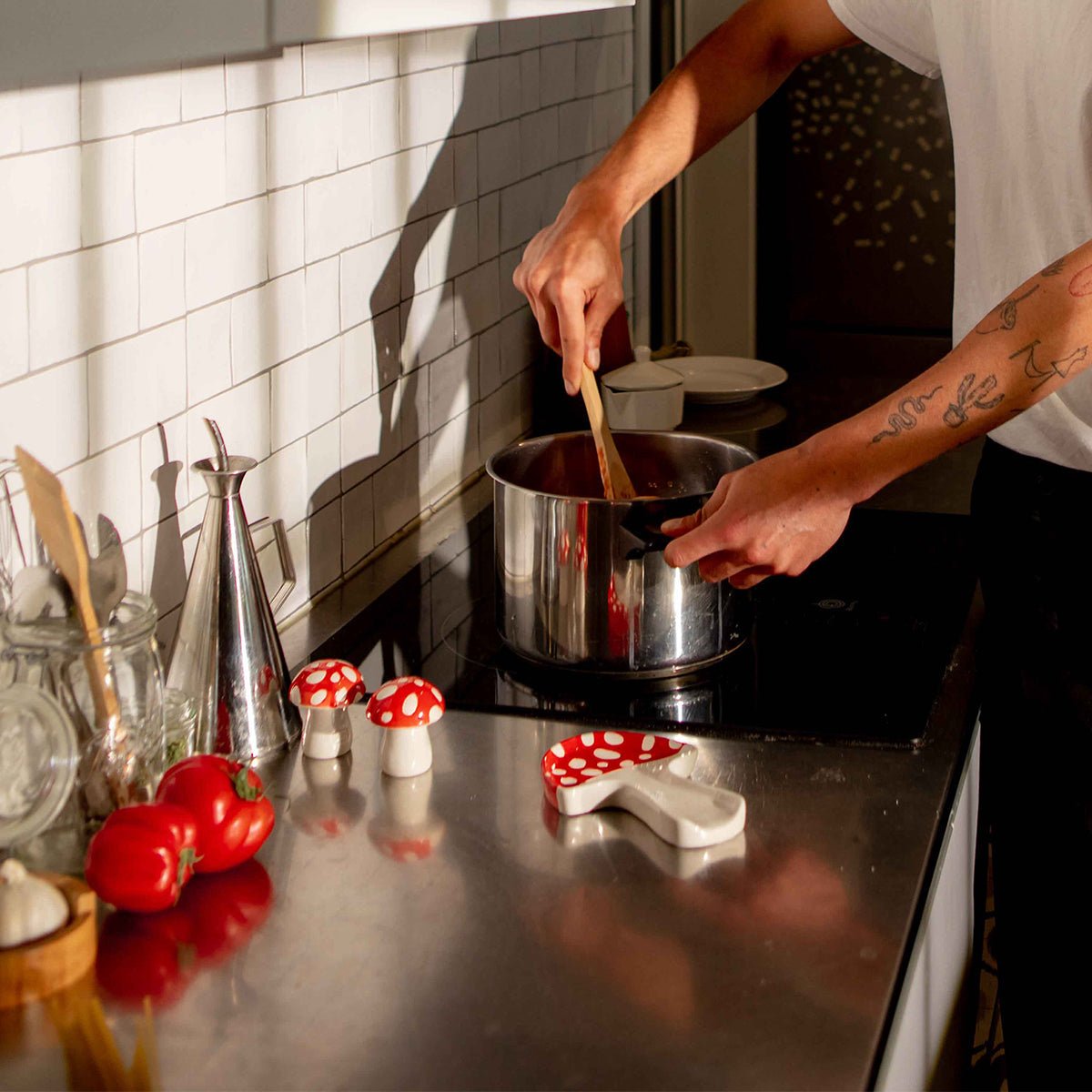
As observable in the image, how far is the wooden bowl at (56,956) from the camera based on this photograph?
0.84m

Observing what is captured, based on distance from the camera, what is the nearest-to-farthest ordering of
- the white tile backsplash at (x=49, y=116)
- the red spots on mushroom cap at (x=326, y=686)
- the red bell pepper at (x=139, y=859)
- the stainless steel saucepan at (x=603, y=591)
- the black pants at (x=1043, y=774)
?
1. the red bell pepper at (x=139, y=859)
2. the white tile backsplash at (x=49, y=116)
3. the red spots on mushroom cap at (x=326, y=686)
4. the stainless steel saucepan at (x=603, y=591)
5. the black pants at (x=1043, y=774)

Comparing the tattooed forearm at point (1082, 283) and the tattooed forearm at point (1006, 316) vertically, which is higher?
the tattooed forearm at point (1082, 283)

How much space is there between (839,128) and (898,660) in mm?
1500

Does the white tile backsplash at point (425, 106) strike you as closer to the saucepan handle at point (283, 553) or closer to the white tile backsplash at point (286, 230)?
the white tile backsplash at point (286, 230)

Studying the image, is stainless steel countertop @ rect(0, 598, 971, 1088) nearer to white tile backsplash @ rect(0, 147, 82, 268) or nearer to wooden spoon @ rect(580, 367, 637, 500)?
wooden spoon @ rect(580, 367, 637, 500)

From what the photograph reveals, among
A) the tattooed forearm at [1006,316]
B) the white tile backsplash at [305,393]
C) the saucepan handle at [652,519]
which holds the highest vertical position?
the tattooed forearm at [1006,316]

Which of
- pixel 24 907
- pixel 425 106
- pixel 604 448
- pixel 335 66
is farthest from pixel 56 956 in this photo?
pixel 425 106

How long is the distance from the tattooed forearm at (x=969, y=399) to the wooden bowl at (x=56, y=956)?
0.71 meters

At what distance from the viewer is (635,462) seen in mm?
1520

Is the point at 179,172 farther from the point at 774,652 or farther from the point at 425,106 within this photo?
the point at 774,652

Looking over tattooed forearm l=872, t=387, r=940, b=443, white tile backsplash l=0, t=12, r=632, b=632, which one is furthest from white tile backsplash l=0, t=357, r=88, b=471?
tattooed forearm l=872, t=387, r=940, b=443

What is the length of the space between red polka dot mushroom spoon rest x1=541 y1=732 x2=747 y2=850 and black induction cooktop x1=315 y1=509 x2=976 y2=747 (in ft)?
0.33

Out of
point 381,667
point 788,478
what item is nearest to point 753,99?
point 788,478

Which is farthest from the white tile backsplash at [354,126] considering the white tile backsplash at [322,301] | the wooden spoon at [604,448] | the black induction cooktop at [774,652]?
the black induction cooktop at [774,652]
